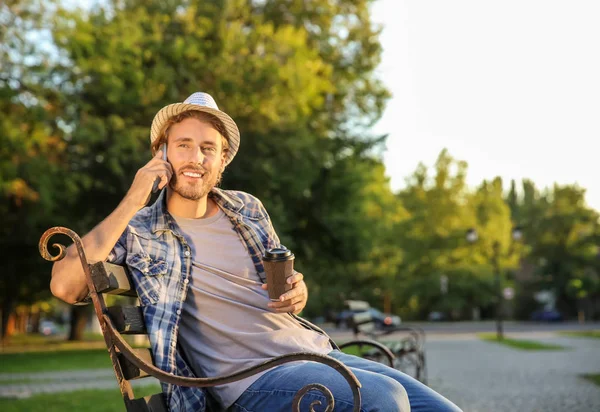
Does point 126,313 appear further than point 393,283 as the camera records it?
No

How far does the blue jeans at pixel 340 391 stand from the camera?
2898mm

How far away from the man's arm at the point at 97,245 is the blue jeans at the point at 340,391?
73 cm

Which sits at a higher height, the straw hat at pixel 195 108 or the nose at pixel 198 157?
the straw hat at pixel 195 108

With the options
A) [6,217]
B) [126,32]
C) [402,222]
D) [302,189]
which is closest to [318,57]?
[302,189]

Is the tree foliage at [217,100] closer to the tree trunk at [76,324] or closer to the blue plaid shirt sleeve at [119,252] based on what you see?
the tree trunk at [76,324]

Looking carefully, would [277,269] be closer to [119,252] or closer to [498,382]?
[119,252]

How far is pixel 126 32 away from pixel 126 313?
18.1 m

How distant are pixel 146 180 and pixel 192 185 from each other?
0.27 m

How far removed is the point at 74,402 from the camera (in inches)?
388

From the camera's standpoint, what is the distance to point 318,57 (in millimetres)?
27781

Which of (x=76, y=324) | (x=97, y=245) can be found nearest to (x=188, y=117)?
(x=97, y=245)

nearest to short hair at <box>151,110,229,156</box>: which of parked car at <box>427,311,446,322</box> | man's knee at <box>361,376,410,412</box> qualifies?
man's knee at <box>361,376,410,412</box>

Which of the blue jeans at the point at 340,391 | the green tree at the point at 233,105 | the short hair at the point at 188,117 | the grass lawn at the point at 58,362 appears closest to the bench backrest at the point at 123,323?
the blue jeans at the point at 340,391

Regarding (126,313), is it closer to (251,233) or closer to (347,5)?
(251,233)
